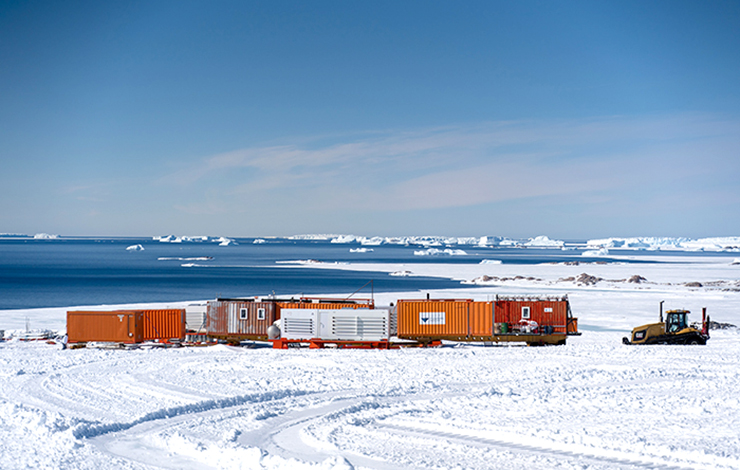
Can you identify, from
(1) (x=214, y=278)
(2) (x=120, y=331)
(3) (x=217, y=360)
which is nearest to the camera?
(3) (x=217, y=360)

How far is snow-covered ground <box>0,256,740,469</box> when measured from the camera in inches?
489

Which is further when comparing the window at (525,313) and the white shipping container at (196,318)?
the white shipping container at (196,318)

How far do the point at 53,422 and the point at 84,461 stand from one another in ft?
10.1

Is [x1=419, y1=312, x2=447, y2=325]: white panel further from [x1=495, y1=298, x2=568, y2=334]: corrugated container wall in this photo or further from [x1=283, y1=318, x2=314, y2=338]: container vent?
[x1=283, y1=318, x2=314, y2=338]: container vent

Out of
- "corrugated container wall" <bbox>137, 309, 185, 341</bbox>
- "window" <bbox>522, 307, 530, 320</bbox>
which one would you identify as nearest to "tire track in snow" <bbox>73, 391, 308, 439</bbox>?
"corrugated container wall" <bbox>137, 309, 185, 341</bbox>

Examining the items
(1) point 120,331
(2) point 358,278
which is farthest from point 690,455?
(2) point 358,278

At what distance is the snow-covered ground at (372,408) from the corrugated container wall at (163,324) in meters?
3.08

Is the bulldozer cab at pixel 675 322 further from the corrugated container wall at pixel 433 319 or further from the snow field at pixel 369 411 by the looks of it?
the corrugated container wall at pixel 433 319

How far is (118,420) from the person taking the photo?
594 inches

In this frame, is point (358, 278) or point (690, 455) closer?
point (690, 455)

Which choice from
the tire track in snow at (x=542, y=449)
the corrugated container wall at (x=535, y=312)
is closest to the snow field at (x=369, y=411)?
the tire track in snow at (x=542, y=449)

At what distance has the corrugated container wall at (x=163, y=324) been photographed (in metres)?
32.5

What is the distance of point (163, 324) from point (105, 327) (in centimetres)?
282

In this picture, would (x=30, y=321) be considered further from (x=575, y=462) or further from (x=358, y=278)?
(x=358, y=278)
